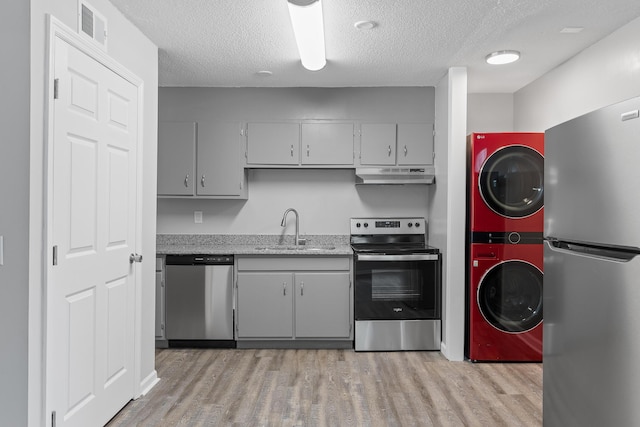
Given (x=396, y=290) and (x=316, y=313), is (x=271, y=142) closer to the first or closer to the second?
(x=316, y=313)

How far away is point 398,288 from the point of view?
13.0 feet

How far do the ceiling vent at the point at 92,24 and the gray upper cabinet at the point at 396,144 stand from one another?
2391 mm

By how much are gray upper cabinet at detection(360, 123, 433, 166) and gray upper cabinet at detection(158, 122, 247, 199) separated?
118 cm

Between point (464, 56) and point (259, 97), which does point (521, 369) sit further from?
point (259, 97)

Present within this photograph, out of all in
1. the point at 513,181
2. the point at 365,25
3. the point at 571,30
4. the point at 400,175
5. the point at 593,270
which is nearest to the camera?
the point at 593,270

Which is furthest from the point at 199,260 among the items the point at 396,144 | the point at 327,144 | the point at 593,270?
the point at 593,270

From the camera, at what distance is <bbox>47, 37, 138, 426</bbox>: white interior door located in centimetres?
200

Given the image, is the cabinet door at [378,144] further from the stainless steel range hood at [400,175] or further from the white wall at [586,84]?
the white wall at [586,84]

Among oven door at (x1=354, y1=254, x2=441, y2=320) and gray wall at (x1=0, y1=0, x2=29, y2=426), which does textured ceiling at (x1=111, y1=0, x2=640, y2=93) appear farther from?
oven door at (x1=354, y1=254, x2=441, y2=320)

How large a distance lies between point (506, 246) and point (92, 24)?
125 inches

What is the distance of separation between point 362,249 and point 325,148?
1003 mm

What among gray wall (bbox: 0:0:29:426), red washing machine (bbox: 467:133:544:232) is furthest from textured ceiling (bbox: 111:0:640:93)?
gray wall (bbox: 0:0:29:426)

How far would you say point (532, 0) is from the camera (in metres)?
2.49

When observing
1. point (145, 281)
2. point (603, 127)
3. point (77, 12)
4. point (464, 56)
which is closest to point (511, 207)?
point (464, 56)
